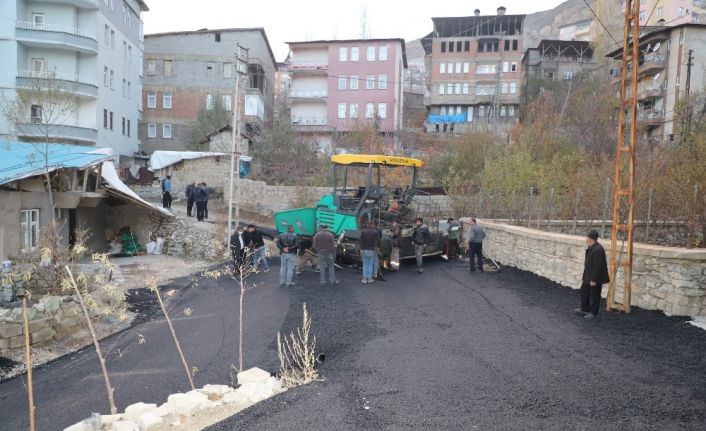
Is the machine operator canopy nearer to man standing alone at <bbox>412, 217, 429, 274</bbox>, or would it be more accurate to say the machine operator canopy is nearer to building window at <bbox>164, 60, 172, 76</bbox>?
man standing alone at <bbox>412, 217, 429, 274</bbox>

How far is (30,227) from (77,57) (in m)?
22.5

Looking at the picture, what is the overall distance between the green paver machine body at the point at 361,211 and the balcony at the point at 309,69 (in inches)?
1271

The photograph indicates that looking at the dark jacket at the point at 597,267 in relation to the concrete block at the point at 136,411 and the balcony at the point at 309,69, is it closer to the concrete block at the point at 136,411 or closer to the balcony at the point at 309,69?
the concrete block at the point at 136,411

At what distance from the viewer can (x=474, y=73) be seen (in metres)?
55.2

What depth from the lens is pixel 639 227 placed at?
43.6 ft

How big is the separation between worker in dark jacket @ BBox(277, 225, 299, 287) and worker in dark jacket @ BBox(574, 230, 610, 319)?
6.44m

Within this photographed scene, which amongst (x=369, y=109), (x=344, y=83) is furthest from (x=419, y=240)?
(x=344, y=83)

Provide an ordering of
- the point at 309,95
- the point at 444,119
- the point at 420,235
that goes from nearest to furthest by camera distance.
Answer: the point at 420,235
the point at 309,95
the point at 444,119

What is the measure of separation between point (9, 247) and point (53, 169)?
255 centimetres

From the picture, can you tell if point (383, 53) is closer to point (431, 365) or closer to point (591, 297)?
point (591, 297)

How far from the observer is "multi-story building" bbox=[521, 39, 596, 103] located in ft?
177

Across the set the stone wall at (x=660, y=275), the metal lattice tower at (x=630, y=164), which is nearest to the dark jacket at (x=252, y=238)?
the stone wall at (x=660, y=275)

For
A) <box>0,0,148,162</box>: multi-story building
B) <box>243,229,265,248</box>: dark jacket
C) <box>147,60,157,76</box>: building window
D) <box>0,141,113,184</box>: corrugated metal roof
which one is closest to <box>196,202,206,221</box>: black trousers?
<box>0,141,113,184</box>: corrugated metal roof

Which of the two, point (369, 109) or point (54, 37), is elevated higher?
point (54, 37)
